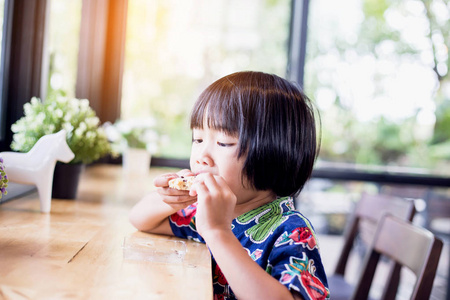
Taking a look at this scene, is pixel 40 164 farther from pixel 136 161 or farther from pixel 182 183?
pixel 136 161

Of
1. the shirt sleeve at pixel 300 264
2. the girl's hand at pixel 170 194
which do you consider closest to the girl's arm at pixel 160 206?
the girl's hand at pixel 170 194

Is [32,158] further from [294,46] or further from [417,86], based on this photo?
[417,86]

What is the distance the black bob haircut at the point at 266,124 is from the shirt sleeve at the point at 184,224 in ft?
0.67

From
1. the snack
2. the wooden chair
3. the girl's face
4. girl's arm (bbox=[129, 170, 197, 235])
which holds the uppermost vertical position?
the girl's face

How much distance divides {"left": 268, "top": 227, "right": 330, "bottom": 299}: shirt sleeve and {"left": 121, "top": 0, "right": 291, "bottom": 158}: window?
216cm

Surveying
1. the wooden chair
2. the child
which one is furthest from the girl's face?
the wooden chair

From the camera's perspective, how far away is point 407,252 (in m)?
1.48

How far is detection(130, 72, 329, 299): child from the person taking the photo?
89 cm

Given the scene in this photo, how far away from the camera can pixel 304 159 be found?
1098mm

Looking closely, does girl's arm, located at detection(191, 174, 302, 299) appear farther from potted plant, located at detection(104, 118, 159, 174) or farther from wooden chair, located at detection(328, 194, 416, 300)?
potted plant, located at detection(104, 118, 159, 174)

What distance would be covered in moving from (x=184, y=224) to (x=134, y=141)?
1527 mm

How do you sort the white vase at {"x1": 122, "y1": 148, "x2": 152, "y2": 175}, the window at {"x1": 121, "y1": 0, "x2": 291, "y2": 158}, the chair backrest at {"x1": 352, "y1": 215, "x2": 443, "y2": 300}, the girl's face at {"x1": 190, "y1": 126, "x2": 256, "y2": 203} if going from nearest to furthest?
the girl's face at {"x1": 190, "y1": 126, "x2": 256, "y2": 203} < the chair backrest at {"x1": 352, "y1": 215, "x2": 443, "y2": 300} < the white vase at {"x1": 122, "y1": 148, "x2": 152, "y2": 175} < the window at {"x1": 121, "y1": 0, "x2": 291, "y2": 158}

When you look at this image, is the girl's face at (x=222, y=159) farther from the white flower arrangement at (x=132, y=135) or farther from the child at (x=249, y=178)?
the white flower arrangement at (x=132, y=135)

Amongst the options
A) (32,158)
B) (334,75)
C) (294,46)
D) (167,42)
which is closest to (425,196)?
(334,75)
